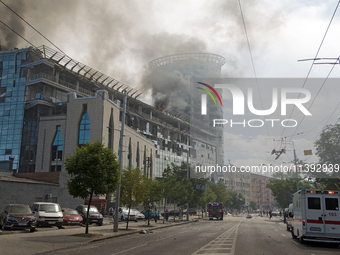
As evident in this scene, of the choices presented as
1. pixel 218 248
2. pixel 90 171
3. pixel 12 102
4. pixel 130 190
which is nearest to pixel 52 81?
pixel 12 102

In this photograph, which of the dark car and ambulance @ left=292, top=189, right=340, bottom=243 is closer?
ambulance @ left=292, top=189, right=340, bottom=243

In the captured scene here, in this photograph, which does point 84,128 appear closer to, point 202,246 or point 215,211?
point 215,211

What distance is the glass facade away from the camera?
6072 cm

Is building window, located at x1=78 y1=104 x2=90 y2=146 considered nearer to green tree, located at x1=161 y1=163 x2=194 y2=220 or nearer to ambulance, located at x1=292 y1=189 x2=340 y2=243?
green tree, located at x1=161 y1=163 x2=194 y2=220

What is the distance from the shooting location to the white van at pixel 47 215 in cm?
2212

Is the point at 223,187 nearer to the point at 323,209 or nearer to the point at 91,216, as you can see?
the point at 91,216

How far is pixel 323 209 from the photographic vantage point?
1633 centimetres

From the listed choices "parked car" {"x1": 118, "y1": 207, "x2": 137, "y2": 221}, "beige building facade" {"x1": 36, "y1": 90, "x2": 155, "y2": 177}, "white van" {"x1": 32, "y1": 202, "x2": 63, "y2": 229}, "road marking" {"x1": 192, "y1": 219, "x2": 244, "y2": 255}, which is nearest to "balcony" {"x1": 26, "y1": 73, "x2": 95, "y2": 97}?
"beige building facade" {"x1": 36, "y1": 90, "x2": 155, "y2": 177}

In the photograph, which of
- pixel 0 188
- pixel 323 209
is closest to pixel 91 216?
pixel 0 188

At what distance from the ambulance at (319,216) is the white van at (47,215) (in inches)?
647

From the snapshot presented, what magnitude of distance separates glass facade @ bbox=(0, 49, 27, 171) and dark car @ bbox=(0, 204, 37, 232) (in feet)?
142

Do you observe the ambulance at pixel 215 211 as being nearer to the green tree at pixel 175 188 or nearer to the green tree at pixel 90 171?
the green tree at pixel 175 188

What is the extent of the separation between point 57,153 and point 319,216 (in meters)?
45.6

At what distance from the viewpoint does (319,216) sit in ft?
53.3
